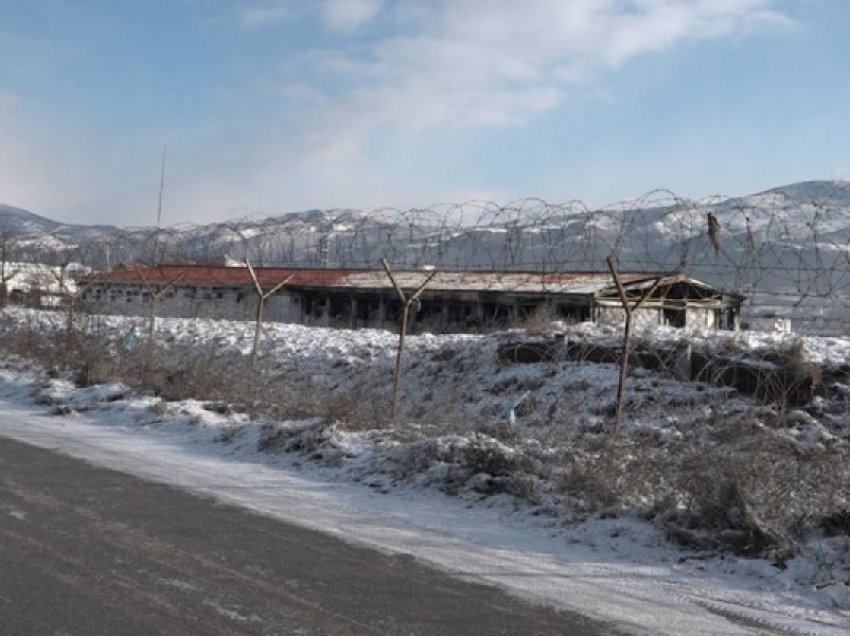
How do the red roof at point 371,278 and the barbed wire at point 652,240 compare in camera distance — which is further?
the red roof at point 371,278

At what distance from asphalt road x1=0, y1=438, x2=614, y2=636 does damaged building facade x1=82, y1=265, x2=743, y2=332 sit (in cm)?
1848

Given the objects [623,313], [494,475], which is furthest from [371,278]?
[494,475]

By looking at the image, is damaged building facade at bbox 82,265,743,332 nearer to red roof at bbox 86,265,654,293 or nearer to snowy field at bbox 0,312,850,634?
red roof at bbox 86,265,654,293

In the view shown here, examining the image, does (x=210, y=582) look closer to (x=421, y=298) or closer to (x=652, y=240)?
(x=652, y=240)

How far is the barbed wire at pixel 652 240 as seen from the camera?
17.2 meters

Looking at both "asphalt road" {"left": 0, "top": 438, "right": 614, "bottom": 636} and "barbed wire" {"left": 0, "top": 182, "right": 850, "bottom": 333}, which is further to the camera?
"barbed wire" {"left": 0, "top": 182, "right": 850, "bottom": 333}

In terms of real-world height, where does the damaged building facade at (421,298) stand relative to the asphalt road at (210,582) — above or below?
above

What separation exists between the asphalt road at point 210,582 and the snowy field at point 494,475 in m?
0.40

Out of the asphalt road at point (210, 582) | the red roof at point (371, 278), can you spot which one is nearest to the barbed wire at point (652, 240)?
the red roof at point (371, 278)

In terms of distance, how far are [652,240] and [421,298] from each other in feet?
41.9

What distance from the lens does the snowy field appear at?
6191 mm

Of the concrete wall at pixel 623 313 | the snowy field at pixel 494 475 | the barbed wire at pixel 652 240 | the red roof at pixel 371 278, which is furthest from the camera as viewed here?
the red roof at pixel 371 278

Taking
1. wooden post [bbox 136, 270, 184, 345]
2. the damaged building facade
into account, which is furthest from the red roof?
wooden post [bbox 136, 270, 184, 345]

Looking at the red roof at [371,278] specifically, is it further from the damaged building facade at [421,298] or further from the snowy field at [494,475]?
the snowy field at [494,475]
